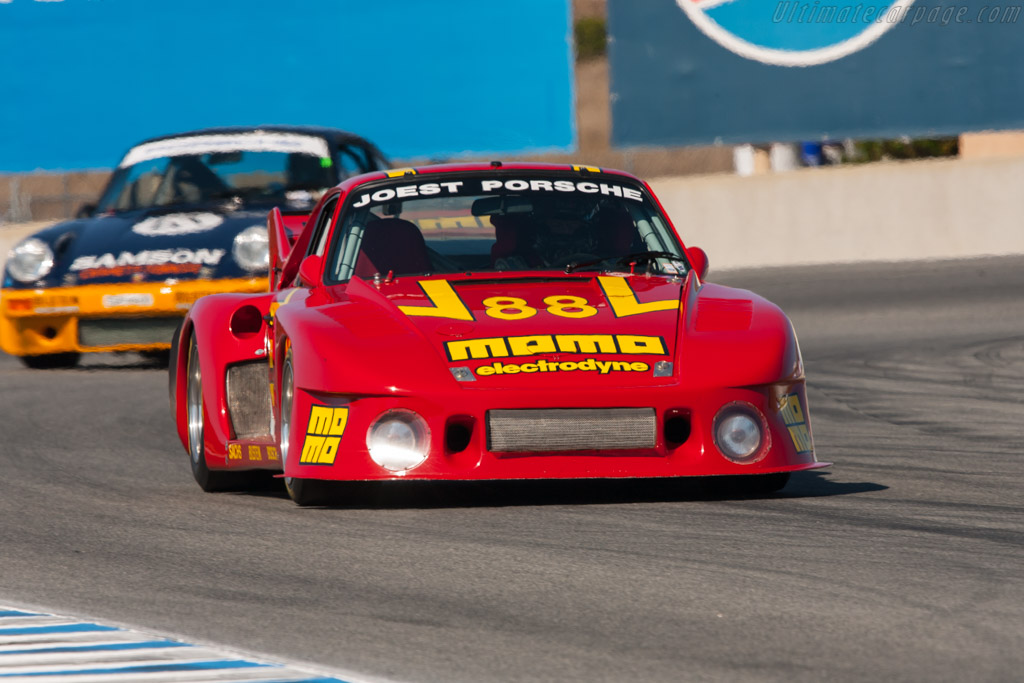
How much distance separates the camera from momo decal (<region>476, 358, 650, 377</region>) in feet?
18.2

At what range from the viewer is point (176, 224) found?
36.5 ft

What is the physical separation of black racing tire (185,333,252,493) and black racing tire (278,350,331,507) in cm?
47

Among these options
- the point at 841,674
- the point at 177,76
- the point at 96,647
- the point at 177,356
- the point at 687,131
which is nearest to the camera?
the point at 841,674

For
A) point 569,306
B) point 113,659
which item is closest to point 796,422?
point 569,306

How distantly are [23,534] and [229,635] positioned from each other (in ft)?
5.86

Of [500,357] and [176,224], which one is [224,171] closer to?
[176,224]

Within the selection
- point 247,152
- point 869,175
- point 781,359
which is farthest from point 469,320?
point 869,175

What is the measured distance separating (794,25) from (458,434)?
1211 centimetres

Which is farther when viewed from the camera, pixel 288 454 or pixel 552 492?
pixel 552 492

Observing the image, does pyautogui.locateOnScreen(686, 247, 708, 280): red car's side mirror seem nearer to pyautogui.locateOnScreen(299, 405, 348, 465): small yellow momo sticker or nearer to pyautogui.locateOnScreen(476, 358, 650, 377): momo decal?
pyautogui.locateOnScreen(476, 358, 650, 377): momo decal

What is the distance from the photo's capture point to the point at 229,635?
404 cm

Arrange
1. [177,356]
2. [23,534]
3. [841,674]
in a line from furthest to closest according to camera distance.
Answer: [177,356]
[23,534]
[841,674]

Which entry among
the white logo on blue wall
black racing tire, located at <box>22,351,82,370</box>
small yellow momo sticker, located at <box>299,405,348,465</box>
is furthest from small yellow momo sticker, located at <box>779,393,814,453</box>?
the white logo on blue wall

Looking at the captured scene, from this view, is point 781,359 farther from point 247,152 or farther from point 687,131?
point 687,131
